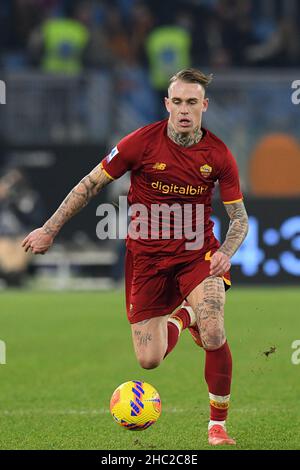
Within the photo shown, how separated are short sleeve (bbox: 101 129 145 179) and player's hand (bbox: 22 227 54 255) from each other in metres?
0.55

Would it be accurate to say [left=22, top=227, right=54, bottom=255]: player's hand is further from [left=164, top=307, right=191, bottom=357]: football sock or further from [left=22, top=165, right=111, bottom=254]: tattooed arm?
[left=164, top=307, right=191, bottom=357]: football sock

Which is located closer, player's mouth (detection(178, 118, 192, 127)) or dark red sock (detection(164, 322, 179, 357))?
player's mouth (detection(178, 118, 192, 127))

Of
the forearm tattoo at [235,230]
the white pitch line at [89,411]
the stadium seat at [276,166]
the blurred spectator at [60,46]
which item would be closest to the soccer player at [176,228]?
the forearm tattoo at [235,230]

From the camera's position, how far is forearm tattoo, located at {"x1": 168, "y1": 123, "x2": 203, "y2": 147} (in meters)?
7.14

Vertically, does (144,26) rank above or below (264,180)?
above

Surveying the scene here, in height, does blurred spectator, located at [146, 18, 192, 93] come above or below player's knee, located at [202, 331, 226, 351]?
above

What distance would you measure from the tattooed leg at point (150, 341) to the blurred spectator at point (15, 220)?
1022 centimetres

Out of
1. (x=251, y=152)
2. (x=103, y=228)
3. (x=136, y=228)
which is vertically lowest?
A: (x=103, y=228)

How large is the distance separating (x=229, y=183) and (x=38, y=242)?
1.21 metres

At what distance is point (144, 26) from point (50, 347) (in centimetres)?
1105

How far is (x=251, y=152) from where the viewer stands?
1806 centimetres

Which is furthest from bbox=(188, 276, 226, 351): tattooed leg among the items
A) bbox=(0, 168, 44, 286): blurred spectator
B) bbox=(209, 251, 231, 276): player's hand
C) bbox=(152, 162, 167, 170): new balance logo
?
bbox=(0, 168, 44, 286): blurred spectator

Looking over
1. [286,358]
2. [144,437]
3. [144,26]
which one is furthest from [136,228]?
[144,26]
